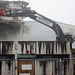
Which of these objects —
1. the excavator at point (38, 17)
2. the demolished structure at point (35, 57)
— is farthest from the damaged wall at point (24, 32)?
the demolished structure at point (35, 57)

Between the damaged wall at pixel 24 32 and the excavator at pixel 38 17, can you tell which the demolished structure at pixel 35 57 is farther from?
the damaged wall at pixel 24 32

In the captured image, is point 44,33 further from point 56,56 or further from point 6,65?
point 6,65

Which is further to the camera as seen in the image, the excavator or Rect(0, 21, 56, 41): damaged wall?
Rect(0, 21, 56, 41): damaged wall

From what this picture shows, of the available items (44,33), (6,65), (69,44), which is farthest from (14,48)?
(44,33)

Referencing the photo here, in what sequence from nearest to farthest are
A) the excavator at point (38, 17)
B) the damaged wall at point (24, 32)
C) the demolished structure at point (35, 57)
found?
the demolished structure at point (35, 57)
the excavator at point (38, 17)
the damaged wall at point (24, 32)

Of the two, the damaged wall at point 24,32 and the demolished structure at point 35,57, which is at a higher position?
the damaged wall at point 24,32

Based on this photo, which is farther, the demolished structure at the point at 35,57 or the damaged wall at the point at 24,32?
the damaged wall at the point at 24,32

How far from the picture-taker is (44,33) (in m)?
25.1

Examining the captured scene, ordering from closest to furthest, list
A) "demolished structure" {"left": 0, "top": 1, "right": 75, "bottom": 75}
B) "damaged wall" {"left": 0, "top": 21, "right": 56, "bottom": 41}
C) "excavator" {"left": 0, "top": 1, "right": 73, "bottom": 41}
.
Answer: "demolished structure" {"left": 0, "top": 1, "right": 75, "bottom": 75} → "excavator" {"left": 0, "top": 1, "right": 73, "bottom": 41} → "damaged wall" {"left": 0, "top": 21, "right": 56, "bottom": 41}

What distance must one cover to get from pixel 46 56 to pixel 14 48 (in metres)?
2.58

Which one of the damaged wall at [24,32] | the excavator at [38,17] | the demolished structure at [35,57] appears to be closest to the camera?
the demolished structure at [35,57]

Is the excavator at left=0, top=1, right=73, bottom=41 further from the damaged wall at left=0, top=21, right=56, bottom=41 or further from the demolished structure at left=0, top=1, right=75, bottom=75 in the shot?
the demolished structure at left=0, top=1, right=75, bottom=75

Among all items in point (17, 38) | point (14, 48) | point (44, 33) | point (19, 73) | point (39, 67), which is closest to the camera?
point (19, 73)

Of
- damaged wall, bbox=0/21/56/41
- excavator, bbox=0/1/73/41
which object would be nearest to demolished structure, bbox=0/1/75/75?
excavator, bbox=0/1/73/41
